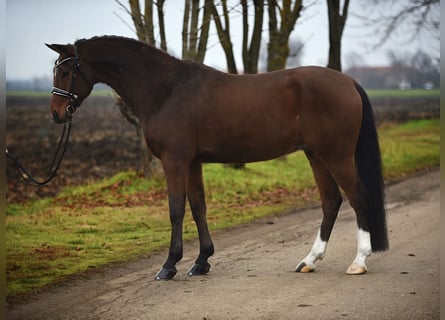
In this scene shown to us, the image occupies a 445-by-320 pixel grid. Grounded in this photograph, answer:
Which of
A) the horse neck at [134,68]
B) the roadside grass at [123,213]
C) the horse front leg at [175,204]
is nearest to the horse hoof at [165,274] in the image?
the horse front leg at [175,204]

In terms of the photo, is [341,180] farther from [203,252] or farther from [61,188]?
[61,188]

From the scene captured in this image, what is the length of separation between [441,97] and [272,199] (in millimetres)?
9281

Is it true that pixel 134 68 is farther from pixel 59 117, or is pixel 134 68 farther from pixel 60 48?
pixel 59 117

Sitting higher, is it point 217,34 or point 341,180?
point 217,34

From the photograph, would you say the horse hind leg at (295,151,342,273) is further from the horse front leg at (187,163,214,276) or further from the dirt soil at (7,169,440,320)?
the horse front leg at (187,163,214,276)

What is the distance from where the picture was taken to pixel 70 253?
9.13 meters

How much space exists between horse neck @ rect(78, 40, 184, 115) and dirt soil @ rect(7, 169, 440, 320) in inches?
73.8

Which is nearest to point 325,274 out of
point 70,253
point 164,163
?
point 164,163

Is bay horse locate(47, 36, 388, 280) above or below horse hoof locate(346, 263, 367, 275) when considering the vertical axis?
above

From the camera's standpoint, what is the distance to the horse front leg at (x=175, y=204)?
7633 millimetres

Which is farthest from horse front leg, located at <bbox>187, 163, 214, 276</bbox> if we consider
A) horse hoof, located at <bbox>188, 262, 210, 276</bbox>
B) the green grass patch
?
the green grass patch

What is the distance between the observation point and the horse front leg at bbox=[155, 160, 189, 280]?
7.63 metres

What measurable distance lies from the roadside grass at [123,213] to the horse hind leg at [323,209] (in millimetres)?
2149

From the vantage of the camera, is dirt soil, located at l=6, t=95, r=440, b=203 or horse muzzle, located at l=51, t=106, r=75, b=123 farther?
dirt soil, located at l=6, t=95, r=440, b=203
